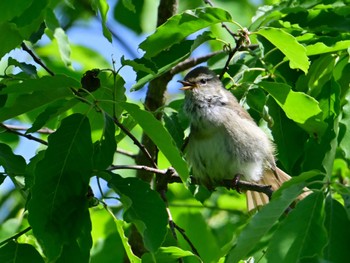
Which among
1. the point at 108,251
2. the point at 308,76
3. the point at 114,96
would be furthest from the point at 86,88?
the point at 108,251

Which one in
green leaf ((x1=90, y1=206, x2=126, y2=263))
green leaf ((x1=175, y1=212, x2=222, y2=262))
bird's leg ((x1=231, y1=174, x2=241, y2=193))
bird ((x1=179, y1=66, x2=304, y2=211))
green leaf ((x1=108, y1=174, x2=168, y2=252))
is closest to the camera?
green leaf ((x1=108, y1=174, x2=168, y2=252))

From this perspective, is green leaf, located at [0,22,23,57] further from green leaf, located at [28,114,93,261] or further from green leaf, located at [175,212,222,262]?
green leaf, located at [175,212,222,262]

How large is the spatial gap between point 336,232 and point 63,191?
45.4 inches

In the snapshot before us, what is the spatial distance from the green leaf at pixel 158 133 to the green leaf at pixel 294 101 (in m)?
0.64

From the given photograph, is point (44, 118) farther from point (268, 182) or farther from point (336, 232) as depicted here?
point (268, 182)

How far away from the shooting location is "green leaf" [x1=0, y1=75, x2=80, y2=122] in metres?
3.53

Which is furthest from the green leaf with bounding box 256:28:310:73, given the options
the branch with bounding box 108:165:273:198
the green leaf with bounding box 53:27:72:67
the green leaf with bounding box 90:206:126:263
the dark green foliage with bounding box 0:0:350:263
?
the green leaf with bounding box 90:206:126:263

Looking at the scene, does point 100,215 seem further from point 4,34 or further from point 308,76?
point 4,34

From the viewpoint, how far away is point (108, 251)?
19.1 feet

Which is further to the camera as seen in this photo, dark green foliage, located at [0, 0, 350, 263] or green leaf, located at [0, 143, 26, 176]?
green leaf, located at [0, 143, 26, 176]

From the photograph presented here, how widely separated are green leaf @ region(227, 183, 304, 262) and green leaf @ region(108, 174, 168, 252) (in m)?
0.48

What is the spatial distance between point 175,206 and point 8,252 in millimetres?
2488

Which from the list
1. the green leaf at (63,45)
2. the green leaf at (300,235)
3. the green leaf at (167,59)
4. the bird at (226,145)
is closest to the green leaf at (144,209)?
the green leaf at (167,59)

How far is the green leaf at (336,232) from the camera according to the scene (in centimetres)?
295
